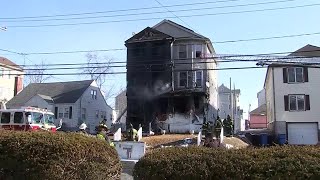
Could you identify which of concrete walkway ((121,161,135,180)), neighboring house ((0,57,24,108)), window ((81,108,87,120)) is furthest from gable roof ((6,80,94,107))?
concrete walkway ((121,161,135,180))

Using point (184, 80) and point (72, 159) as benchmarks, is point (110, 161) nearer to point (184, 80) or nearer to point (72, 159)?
point (72, 159)

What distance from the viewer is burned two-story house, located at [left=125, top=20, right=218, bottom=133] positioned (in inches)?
1667

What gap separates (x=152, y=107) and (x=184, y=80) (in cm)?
423

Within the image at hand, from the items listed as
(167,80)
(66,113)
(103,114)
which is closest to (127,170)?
(167,80)

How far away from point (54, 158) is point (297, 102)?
36.5 metres

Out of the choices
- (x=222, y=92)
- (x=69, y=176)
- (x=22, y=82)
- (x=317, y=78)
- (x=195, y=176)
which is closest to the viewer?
(x=195, y=176)

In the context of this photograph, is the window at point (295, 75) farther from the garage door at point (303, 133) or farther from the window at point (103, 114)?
the window at point (103, 114)

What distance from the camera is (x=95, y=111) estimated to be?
188 ft

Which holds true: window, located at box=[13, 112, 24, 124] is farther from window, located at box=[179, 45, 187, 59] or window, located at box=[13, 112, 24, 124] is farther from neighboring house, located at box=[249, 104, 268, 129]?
neighboring house, located at box=[249, 104, 268, 129]

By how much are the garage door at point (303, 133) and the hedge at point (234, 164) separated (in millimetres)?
35530

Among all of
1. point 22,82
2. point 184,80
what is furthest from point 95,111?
point 184,80

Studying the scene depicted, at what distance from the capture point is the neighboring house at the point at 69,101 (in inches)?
2044

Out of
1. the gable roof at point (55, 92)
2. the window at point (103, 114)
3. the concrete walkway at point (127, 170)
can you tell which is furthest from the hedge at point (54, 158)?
the window at point (103, 114)

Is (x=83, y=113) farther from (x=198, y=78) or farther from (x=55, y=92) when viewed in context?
(x=198, y=78)
